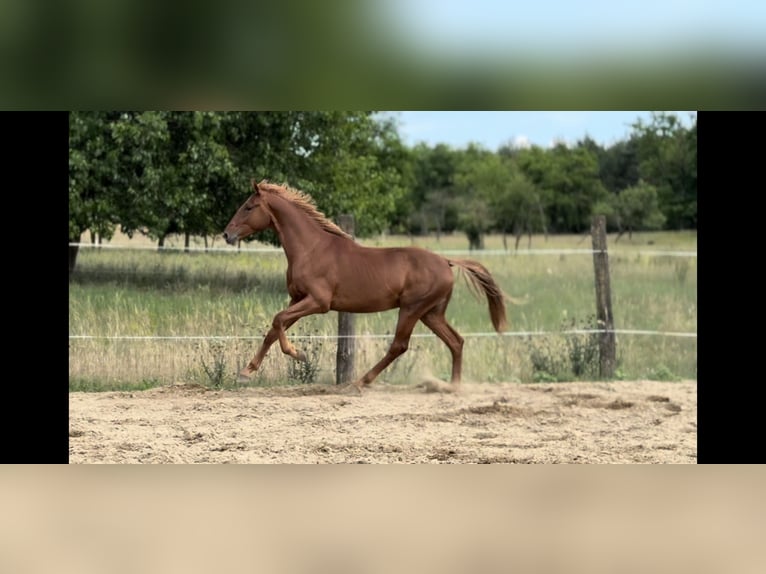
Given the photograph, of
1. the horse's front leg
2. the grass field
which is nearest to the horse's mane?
the horse's front leg

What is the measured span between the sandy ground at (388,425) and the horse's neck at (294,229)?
132cm

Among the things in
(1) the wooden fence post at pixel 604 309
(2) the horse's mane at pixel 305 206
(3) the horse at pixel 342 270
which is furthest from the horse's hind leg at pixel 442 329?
(1) the wooden fence post at pixel 604 309

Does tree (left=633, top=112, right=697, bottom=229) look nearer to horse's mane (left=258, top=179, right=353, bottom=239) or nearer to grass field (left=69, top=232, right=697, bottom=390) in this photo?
grass field (left=69, top=232, right=697, bottom=390)

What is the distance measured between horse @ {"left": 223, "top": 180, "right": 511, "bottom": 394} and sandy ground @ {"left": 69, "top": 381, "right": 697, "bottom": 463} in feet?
1.72

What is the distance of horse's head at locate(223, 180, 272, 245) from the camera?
9.42 metres

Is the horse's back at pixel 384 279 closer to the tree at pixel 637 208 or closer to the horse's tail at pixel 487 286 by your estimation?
the horse's tail at pixel 487 286

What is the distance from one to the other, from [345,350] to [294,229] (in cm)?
139

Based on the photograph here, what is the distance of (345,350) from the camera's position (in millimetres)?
10281

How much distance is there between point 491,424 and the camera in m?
8.87

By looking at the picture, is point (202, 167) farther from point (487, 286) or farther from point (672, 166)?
point (672, 166)

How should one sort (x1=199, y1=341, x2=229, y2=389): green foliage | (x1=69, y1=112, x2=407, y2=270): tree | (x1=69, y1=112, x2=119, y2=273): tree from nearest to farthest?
(x1=199, y1=341, x2=229, y2=389): green foliage → (x1=69, y1=112, x2=407, y2=270): tree → (x1=69, y1=112, x2=119, y2=273): tree

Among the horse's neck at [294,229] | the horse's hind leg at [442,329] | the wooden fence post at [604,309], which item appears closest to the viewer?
the horse's neck at [294,229]

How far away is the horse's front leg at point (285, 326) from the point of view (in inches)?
358

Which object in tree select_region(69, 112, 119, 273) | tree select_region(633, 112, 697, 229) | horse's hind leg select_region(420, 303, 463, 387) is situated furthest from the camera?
tree select_region(633, 112, 697, 229)
